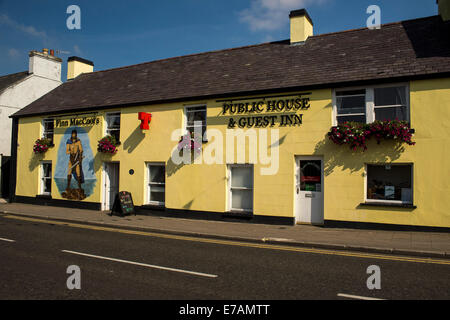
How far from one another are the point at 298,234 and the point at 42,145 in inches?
593

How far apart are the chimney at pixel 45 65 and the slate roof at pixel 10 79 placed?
675mm

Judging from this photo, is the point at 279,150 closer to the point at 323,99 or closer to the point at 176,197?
the point at 323,99

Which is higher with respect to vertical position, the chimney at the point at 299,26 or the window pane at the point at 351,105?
the chimney at the point at 299,26

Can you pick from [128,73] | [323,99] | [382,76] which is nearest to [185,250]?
[323,99]

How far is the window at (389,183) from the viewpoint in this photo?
11.1 meters

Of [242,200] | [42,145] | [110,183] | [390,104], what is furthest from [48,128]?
[390,104]

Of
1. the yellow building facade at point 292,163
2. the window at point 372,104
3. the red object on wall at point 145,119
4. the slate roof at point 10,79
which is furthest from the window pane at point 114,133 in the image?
the slate roof at point 10,79

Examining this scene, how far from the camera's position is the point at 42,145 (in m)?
18.6

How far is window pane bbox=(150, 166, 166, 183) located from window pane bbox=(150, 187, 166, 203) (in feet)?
1.60

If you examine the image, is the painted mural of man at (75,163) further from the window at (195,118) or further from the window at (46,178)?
the window at (195,118)

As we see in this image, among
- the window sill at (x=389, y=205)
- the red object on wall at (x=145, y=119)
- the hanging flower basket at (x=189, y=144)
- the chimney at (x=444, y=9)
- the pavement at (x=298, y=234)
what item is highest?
the chimney at (x=444, y=9)

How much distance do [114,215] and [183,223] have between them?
4004 mm

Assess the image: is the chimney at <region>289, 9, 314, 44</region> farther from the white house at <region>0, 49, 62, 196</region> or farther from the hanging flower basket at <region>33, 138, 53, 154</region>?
the white house at <region>0, 49, 62, 196</region>

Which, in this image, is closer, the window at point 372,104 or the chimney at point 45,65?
the window at point 372,104
